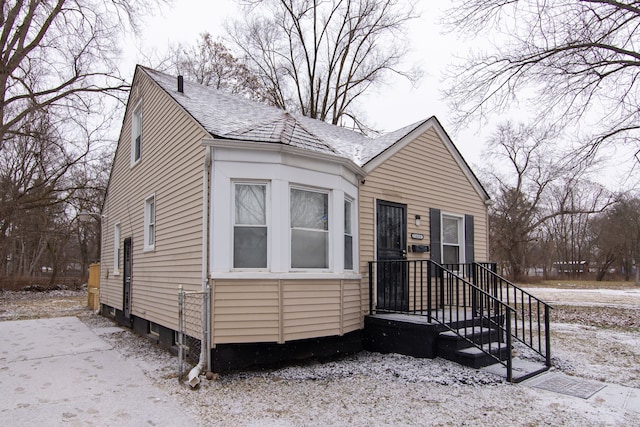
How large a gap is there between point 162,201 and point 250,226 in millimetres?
2716

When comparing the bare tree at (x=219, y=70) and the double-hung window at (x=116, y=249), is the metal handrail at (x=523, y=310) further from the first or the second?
the bare tree at (x=219, y=70)

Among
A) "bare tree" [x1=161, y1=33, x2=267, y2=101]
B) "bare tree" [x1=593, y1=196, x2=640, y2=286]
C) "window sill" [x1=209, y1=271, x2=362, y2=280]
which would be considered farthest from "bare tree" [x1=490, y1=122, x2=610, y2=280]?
"window sill" [x1=209, y1=271, x2=362, y2=280]

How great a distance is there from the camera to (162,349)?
24.6ft

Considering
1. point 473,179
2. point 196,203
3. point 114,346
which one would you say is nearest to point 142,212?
point 114,346

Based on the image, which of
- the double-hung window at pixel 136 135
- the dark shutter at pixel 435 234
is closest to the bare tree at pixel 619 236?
the dark shutter at pixel 435 234

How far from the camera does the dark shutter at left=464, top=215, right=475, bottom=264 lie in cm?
930

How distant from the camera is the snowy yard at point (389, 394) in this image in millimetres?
4258

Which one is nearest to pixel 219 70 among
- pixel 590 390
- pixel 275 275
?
pixel 275 275

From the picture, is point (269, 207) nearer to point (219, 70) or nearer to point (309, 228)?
point (309, 228)

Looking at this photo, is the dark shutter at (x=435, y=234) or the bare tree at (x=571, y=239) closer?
the dark shutter at (x=435, y=234)

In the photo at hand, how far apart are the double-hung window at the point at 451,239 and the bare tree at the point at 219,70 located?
17.2 meters

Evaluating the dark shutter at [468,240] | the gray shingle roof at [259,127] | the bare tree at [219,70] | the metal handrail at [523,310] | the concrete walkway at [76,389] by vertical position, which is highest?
the bare tree at [219,70]

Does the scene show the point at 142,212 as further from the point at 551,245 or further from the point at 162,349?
the point at 551,245

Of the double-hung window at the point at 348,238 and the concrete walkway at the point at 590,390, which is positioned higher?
the double-hung window at the point at 348,238
